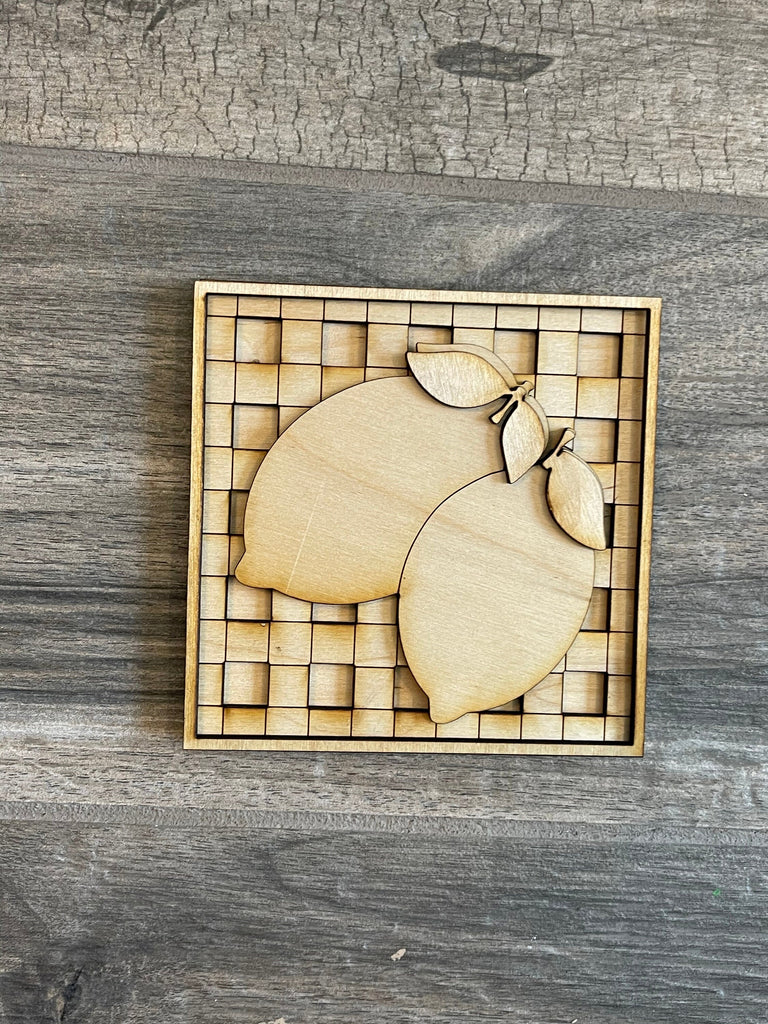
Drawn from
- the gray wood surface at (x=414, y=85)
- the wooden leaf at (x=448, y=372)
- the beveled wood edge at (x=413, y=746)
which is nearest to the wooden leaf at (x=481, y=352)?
the wooden leaf at (x=448, y=372)

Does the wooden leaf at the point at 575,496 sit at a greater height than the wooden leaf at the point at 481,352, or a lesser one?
lesser

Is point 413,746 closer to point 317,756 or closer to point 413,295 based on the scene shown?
point 317,756

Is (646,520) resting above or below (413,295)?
below

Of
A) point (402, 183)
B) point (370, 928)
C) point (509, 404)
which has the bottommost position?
point (370, 928)

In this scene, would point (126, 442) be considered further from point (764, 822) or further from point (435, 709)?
point (764, 822)

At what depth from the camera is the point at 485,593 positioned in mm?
444

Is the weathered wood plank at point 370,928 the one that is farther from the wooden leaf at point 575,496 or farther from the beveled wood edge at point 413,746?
the wooden leaf at point 575,496

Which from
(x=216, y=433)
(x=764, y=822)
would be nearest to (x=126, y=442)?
(x=216, y=433)

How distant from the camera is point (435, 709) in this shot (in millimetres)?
445

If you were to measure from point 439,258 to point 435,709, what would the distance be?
10.4 inches

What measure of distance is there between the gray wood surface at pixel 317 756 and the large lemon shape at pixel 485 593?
0.06m

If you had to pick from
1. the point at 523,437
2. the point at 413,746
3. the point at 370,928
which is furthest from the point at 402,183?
the point at 370,928

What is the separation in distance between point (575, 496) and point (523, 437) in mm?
45

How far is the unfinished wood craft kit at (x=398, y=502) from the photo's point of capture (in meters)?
0.44
